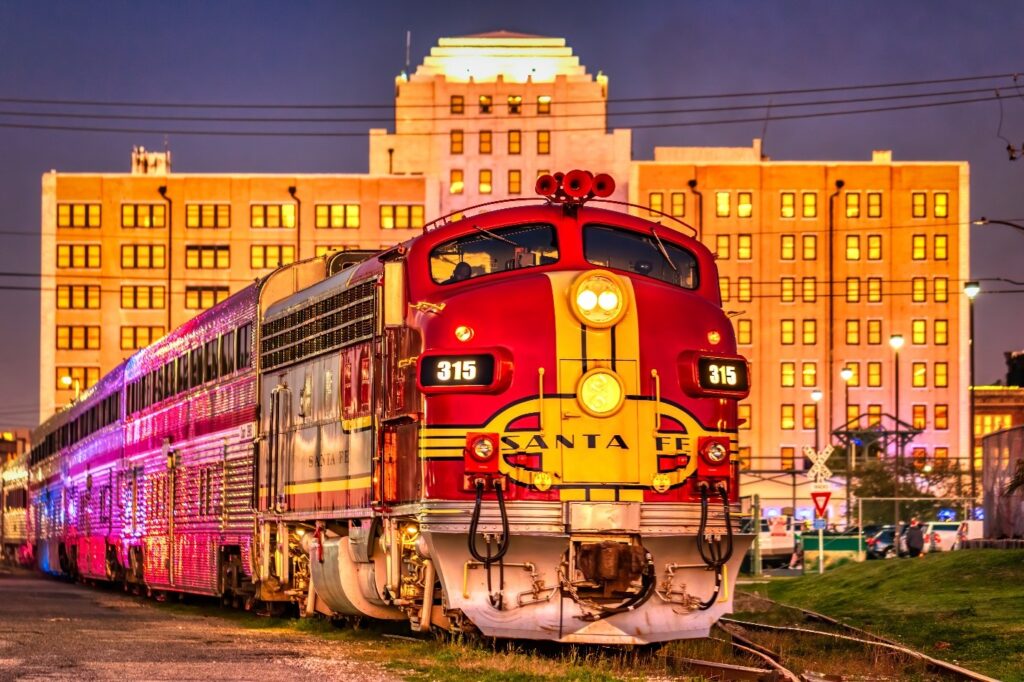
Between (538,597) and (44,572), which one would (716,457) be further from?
(44,572)

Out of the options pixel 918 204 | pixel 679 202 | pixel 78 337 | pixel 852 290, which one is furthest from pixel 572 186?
pixel 78 337

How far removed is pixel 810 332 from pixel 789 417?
6543mm

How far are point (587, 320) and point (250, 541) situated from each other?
33.5 ft

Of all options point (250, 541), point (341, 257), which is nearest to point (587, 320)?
point (341, 257)

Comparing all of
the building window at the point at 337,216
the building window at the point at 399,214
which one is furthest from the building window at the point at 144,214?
the building window at the point at 399,214

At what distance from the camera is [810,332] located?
132m

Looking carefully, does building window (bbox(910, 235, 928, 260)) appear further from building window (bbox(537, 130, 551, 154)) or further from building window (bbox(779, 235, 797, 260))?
building window (bbox(537, 130, 551, 154))

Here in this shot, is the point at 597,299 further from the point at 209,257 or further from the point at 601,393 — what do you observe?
the point at 209,257

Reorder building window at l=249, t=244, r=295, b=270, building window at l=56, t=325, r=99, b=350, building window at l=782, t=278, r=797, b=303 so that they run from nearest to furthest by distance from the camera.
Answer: building window at l=782, t=278, r=797, b=303
building window at l=249, t=244, r=295, b=270
building window at l=56, t=325, r=99, b=350

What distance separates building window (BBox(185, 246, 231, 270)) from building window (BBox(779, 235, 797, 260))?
40.8 metres

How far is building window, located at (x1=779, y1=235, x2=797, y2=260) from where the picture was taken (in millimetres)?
131000

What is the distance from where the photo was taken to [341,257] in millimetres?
26750

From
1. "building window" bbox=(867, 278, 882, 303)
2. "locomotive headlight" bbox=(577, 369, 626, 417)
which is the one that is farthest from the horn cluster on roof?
"building window" bbox=(867, 278, 882, 303)

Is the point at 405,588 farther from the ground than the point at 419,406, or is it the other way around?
the point at 419,406
